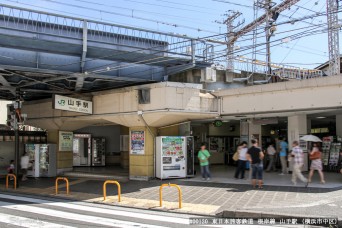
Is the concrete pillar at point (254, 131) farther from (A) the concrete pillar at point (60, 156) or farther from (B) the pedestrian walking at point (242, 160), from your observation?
(A) the concrete pillar at point (60, 156)

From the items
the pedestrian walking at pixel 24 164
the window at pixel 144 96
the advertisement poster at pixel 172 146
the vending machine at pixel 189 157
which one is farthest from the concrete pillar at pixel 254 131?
the pedestrian walking at pixel 24 164

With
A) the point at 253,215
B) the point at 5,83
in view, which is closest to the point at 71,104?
the point at 5,83

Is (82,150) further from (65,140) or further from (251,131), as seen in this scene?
(251,131)

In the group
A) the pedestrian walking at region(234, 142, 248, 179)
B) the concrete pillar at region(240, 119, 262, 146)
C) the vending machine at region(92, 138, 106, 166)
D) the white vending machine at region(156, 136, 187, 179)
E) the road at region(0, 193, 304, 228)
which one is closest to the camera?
the road at region(0, 193, 304, 228)

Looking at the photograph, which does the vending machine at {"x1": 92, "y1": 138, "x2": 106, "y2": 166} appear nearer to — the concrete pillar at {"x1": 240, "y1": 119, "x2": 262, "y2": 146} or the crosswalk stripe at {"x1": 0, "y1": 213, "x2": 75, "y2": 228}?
the concrete pillar at {"x1": 240, "y1": 119, "x2": 262, "y2": 146}

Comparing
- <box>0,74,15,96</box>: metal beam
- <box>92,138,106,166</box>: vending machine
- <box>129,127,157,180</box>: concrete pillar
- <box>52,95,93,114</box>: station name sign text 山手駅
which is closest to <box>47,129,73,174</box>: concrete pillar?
<box>92,138,106,166</box>: vending machine

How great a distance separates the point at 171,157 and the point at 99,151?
9967mm

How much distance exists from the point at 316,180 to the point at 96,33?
34.9 feet

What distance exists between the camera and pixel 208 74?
1842 centimetres

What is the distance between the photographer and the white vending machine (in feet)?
56.7

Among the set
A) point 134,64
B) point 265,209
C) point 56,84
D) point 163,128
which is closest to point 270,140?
point 163,128

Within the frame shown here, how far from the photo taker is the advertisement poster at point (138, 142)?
17.8 meters

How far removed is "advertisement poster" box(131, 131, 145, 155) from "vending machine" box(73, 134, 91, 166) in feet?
27.0

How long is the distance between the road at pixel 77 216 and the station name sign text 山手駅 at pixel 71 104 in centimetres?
544
